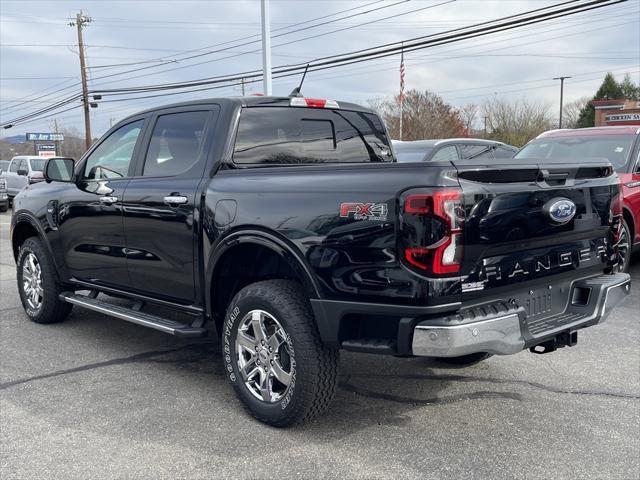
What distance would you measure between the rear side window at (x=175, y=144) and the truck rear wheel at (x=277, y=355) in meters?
1.16

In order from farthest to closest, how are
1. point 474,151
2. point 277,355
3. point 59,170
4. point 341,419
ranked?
point 474,151, point 59,170, point 341,419, point 277,355

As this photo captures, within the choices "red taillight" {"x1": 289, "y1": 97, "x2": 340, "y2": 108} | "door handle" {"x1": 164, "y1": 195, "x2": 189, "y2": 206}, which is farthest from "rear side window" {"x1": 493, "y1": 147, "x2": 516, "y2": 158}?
"door handle" {"x1": 164, "y1": 195, "x2": 189, "y2": 206}

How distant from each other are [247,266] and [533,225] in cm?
176

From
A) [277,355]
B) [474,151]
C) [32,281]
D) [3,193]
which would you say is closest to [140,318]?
[277,355]

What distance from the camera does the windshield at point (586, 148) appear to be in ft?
26.8

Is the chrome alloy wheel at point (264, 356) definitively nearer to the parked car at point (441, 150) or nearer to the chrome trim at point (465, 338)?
the chrome trim at point (465, 338)

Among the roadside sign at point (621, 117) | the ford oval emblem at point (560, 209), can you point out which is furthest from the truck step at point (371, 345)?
the roadside sign at point (621, 117)

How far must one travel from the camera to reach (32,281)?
6.24m

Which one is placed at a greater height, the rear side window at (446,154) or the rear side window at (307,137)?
the rear side window at (307,137)

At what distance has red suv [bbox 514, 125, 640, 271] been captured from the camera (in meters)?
7.68

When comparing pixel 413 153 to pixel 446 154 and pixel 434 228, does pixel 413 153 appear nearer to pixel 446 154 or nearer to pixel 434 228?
pixel 446 154

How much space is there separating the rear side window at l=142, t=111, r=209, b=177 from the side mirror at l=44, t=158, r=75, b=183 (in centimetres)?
114

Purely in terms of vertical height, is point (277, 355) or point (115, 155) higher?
point (115, 155)

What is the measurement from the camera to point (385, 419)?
3.87m
